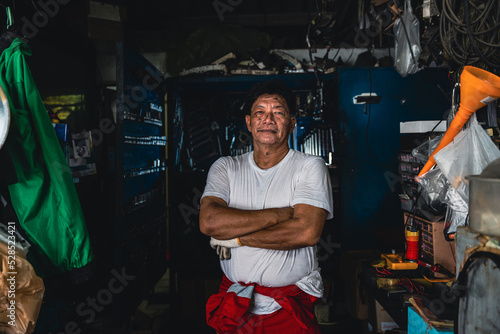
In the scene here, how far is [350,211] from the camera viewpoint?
3229 millimetres

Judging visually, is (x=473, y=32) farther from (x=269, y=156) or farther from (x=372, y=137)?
(x=372, y=137)

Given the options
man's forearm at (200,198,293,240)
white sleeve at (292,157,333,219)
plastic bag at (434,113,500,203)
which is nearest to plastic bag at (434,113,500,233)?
plastic bag at (434,113,500,203)

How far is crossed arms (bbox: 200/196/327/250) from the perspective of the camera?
1.56 metres

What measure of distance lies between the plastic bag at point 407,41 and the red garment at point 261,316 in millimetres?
1719

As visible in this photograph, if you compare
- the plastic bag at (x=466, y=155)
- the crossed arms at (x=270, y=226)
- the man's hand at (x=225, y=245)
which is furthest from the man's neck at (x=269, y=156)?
the plastic bag at (x=466, y=155)

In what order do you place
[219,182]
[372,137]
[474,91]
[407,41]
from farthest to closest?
1. [372,137]
2. [407,41]
3. [219,182]
4. [474,91]

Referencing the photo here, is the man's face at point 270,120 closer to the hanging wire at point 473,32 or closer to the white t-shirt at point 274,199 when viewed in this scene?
the white t-shirt at point 274,199

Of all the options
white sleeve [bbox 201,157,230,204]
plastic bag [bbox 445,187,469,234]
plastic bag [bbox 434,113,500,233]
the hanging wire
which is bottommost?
plastic bag [bbox 445,187,469,234]

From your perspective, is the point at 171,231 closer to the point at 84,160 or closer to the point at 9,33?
the point at 84,160

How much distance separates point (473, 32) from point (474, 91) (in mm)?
363

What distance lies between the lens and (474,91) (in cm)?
140

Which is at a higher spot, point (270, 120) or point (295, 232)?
point (270, 120)

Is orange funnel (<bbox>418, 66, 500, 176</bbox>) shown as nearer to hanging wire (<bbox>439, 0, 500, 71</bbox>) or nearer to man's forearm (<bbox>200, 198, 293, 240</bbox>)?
hanging wire (<bbox>439, 0, 500, 71</bbox>)

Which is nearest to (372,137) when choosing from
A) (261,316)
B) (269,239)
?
(269,239)
